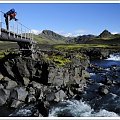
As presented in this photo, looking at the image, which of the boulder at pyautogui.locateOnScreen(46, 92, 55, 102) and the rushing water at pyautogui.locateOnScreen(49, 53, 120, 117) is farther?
the boulder at pyautogui.locateOnScreen(46, 92, 55, 102)

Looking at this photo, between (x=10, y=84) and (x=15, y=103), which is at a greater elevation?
(x=10, y=84)

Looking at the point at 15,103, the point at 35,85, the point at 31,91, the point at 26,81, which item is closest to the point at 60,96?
the point at 31,91

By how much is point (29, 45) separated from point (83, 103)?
2093cm

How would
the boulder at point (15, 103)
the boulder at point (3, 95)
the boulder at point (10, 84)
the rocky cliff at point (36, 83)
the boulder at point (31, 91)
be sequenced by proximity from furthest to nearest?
the boulder at point (10, 84), the boulder at point (31, 91), the rocky cliff at point (36, 83), the boulder at point (3, 95), the boulder at point (15, 103)

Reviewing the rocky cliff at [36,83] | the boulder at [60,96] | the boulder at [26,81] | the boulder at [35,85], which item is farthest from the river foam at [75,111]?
the boulder at [26,81]

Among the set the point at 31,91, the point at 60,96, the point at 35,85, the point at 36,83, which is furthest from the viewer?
the point at 36,83

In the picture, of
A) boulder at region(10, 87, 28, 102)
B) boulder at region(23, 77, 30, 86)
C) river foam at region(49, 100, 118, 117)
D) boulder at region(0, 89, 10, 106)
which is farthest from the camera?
boulder at region(23, 77, 30, 86)

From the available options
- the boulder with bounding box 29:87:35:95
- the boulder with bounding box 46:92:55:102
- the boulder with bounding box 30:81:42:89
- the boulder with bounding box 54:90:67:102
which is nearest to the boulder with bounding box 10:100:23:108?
the boulder with bounding box 29:87:35:95

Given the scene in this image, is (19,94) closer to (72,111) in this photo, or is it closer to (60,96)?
(60,96)

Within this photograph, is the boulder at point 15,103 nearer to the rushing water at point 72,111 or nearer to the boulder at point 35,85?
the rushing water at point 72,111

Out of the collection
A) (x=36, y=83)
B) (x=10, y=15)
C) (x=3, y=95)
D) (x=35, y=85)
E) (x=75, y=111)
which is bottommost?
(x=75, y=111)

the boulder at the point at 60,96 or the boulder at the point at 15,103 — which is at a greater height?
the boulder at the point at 60,96

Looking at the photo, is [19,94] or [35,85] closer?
[19,94]

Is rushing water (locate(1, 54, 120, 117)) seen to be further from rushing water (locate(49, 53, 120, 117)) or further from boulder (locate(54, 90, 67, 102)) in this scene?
boulder (locate(54, 90, 67, 102))
